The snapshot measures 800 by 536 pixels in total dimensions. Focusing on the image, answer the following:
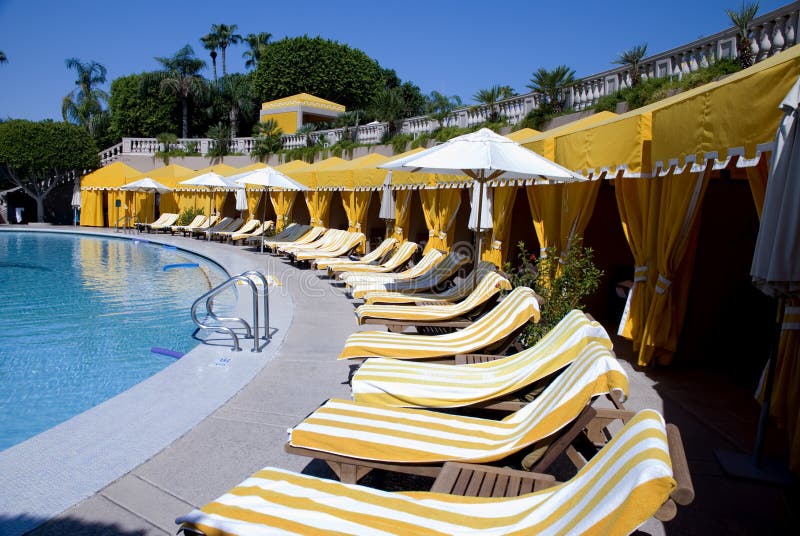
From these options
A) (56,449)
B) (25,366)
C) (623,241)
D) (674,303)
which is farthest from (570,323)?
(25,366)

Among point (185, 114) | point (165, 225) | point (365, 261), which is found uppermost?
point (185, 114)

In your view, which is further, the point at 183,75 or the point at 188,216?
the point at 183,75

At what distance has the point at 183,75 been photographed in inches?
1410

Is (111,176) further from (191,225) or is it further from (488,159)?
(488,159)

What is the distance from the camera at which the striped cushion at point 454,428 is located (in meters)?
2.77

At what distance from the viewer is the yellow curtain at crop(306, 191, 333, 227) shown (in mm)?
16528

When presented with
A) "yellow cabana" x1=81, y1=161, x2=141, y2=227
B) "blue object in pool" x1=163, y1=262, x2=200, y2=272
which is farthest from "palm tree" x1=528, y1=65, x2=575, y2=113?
"yellow cabana" x1=81, y1=161, x2=141, y2=227

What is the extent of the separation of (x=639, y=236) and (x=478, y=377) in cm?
271

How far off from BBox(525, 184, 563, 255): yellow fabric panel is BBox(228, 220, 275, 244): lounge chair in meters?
11.5

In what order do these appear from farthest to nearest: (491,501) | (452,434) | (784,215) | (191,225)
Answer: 1. (191,225)
2. (452,434)
3. (784,215)
4. (491,501)

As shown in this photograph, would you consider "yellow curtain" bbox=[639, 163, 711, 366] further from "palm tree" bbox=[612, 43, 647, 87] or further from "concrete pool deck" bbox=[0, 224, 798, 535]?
"palm tree" bbox=[612, 43, 647, 87]

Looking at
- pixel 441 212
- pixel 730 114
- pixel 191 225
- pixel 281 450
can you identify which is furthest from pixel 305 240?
pixel 730 114

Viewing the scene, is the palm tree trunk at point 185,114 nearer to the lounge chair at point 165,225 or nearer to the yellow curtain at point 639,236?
the lounge chair at point 165,225

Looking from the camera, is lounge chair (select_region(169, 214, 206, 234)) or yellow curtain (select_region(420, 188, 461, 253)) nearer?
yellow curtain (select_region(420, 188, 461, 253))
